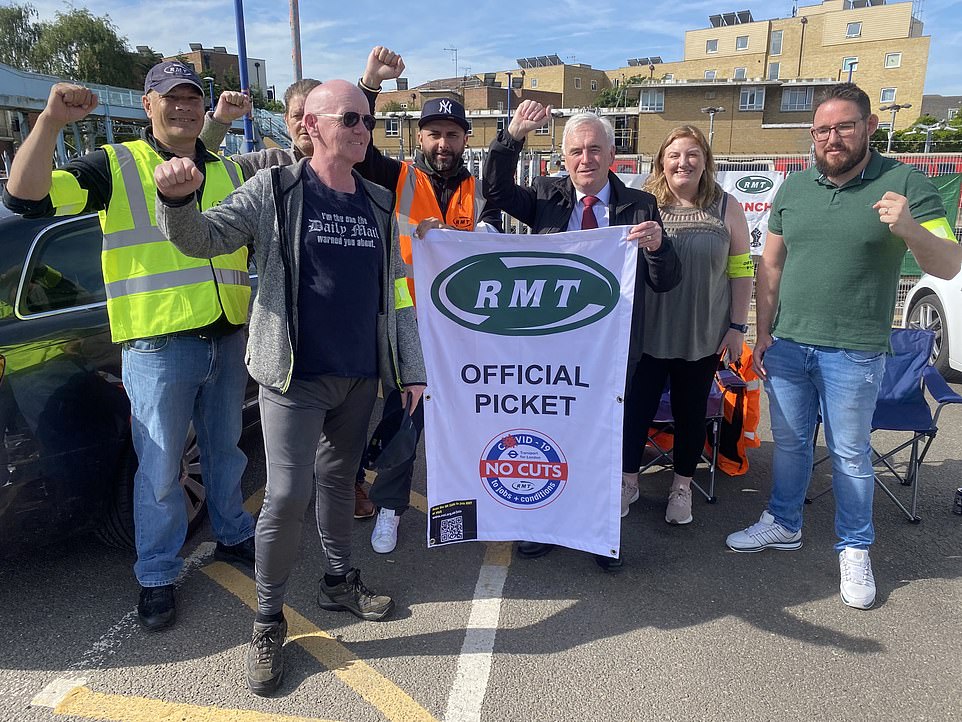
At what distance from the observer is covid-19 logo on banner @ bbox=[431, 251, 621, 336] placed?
9.36 ft

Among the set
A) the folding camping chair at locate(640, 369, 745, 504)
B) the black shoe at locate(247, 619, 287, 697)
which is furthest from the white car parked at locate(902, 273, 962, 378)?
the black shoe at locate(247, 619, 287, 697)

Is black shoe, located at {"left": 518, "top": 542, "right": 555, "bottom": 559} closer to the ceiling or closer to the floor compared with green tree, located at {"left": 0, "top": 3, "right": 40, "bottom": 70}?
closer to the floor

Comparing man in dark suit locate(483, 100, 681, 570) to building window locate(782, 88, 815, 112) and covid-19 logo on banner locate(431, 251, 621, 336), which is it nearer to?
covid-19 logo on banner locate(431, 251, 621, 336)

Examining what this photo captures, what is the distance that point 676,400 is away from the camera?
3465 mm

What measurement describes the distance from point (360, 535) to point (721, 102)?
5596 centimetres

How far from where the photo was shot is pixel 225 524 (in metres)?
3.13

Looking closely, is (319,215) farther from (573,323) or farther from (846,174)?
(846,174)

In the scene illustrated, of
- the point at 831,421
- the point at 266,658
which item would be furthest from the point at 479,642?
the point at 831,421

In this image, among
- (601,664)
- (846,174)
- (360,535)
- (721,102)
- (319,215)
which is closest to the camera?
(319,215)

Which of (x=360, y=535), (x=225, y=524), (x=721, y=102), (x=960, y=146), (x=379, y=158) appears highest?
(x=721, y=102)

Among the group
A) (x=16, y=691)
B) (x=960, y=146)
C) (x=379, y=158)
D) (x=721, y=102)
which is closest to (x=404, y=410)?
(x=379, y=158)

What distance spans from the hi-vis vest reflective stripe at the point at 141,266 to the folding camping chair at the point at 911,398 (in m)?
3.31

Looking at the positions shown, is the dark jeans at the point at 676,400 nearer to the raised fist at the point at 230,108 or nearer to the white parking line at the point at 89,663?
the raised fist at the point at 230,108

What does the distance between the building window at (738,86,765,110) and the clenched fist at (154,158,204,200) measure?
5735 cm
